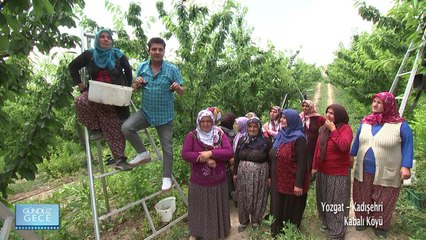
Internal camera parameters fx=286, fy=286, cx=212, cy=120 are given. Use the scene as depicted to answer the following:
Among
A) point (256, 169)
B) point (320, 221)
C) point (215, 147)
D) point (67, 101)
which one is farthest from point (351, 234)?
point (67, 101)

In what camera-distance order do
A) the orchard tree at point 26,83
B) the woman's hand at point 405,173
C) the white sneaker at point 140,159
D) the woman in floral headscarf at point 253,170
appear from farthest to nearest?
1. the woman in floral headscarf at point 253,170
2. the white sneaker at point 140,159
3. the woman's hand at point 405,173
4. the orchard tree at point 26,83

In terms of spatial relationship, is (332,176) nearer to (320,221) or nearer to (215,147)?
(320,221)

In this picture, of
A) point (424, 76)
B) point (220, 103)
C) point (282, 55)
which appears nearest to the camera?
point (424, 76)

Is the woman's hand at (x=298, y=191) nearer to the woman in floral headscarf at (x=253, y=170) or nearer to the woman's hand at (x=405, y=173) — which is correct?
the woman in floral headscarf at (x=253, y=170)

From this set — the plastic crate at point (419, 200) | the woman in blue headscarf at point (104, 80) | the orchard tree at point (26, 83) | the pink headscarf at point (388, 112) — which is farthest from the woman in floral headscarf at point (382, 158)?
the orchard tree at point (26, 83)

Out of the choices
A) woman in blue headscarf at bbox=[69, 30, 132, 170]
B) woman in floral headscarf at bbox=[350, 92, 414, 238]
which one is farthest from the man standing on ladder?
woman in floral headscarf at bbox=[350, 92, 414, 238]

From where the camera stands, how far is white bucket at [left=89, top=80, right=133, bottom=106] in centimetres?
267

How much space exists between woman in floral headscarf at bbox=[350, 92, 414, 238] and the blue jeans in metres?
2.11

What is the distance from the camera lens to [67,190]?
15.6 ft

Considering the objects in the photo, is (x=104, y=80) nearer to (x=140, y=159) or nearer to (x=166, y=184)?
(x=140, y=159)

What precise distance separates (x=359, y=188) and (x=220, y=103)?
4.00m

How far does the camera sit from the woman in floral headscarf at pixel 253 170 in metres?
3.40

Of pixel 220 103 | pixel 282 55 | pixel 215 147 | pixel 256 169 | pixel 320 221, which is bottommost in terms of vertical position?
pixel 320 221

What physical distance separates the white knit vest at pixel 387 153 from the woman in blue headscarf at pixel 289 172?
74 centimetres
